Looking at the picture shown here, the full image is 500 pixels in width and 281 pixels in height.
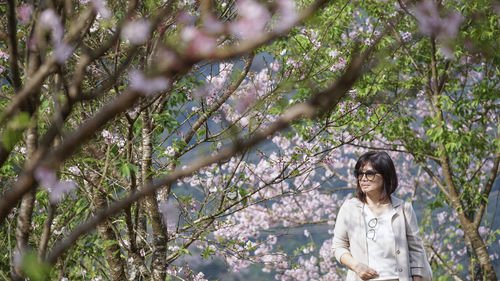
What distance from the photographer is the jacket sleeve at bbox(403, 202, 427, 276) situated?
11.0 ft

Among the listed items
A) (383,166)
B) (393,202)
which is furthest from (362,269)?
(383,166)

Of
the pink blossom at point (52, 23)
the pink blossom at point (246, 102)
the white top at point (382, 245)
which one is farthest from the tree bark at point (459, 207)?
the pink blossom at point (52, 23)

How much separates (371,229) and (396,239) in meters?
0.16

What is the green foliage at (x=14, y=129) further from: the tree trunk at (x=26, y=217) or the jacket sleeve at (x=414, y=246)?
the jacket sleeve at (x=414, y=246)

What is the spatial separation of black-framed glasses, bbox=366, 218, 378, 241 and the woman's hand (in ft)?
0.64

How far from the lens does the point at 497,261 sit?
11.4 m

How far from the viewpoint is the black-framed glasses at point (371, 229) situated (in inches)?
135

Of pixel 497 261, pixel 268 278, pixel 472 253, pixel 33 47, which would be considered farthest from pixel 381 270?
pixel 497 261

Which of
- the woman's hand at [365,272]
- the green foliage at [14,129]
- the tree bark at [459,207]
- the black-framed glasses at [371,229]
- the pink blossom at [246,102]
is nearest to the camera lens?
the green foliage at [14,129]

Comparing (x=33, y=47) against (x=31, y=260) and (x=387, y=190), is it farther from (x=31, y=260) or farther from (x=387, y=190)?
(x=387, y=190)

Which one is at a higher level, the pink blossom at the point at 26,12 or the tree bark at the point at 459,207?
the tree bark at the point at 459,207

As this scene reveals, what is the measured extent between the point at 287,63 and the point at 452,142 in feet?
10.6

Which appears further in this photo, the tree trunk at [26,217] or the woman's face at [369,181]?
the woman's face at [369,181]

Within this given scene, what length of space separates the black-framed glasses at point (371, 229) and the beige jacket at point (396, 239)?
3 centimetres
